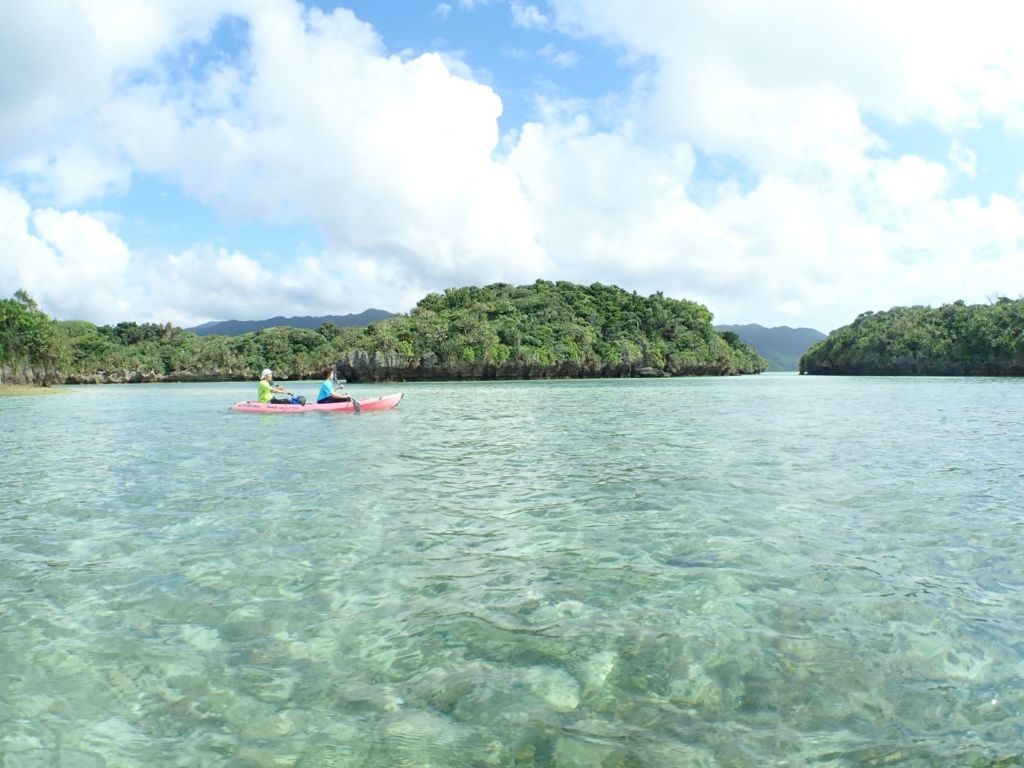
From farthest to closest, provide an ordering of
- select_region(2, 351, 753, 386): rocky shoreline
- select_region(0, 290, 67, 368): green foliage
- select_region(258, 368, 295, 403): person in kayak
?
select_region(2, 351, 753, 386): rocky shoreline < select_region(0, 290, 67, 368): green foliage < select_region(258, 368, 295, 403): person in kayak

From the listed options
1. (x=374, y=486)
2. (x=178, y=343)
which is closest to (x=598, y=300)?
(x=178, y=343)

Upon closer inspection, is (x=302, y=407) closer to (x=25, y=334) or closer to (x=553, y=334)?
(x=25, y=334)

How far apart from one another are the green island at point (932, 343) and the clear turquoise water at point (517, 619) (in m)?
97.3

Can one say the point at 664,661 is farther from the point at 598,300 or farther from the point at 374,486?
the point at 598,300

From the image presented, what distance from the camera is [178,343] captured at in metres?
129

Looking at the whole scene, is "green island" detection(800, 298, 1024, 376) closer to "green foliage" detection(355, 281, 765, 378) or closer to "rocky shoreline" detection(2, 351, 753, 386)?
"green foliage" detection(355, 281, 765, 378)

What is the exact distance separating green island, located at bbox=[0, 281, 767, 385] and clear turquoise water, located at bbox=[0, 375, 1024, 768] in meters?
79.1

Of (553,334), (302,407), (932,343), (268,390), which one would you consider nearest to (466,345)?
(553,334)

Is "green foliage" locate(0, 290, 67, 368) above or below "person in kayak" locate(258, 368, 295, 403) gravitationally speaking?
above

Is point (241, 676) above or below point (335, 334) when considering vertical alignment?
below

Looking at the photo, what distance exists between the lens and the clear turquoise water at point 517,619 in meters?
3.76

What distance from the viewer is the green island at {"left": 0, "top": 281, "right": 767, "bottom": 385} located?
94.2 meters

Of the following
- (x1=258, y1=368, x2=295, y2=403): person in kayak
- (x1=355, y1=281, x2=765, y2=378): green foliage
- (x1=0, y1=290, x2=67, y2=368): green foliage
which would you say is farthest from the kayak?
(x1=355, y1=281, x2=765, y2=378): green foliage

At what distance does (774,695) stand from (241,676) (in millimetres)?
3568
